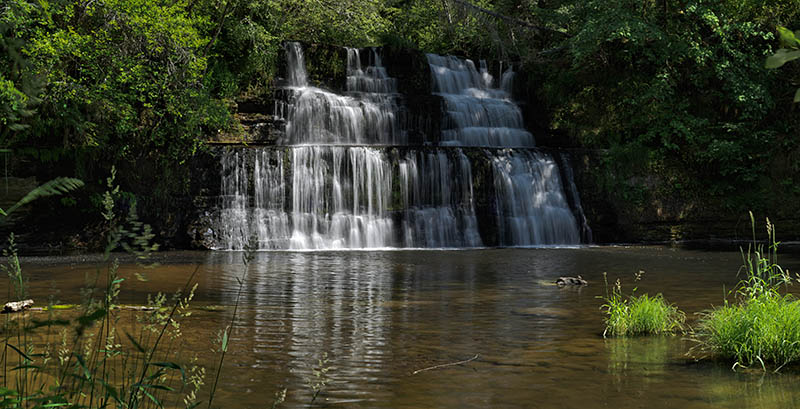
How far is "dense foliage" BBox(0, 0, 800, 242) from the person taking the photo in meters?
18.8

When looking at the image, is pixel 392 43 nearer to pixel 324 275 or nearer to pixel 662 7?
pixel 662 7

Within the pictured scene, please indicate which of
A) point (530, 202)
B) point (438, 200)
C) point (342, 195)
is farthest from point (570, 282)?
point (530, 202)

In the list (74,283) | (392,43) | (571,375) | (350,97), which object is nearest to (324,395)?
(571,375)

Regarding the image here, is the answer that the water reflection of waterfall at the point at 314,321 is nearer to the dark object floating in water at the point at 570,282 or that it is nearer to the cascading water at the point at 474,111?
the dark object floating in water at the point at 570,282

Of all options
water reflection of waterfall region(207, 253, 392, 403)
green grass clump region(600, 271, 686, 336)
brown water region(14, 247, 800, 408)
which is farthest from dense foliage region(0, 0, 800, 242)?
green grass clump region(600, 271, 686, 336)

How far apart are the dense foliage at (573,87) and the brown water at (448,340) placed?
718 centimetres

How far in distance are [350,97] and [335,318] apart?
57.9ft

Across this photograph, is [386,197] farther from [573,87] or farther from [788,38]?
[788,38]

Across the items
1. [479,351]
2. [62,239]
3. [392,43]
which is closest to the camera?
[479,351]

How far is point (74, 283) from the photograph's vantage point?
1085 centimetres

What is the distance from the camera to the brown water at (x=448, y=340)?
4609 millimetres

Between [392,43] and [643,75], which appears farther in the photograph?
[392,43]

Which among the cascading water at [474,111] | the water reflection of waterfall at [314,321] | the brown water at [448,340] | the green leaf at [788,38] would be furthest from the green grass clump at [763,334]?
the cascading water at [474,111]

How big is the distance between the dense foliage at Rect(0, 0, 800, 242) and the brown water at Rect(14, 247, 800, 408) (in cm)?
718
